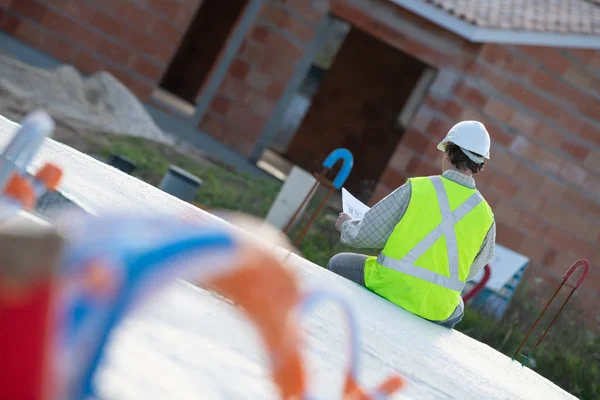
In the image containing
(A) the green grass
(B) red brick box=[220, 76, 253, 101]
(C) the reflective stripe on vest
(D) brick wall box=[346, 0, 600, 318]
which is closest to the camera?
(C) the reflective stripe on vest

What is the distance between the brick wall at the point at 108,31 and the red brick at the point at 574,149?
5249 millimetres

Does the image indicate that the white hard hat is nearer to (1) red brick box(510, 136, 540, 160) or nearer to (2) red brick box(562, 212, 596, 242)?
(1) red brick box(510, 136, 540, 160)

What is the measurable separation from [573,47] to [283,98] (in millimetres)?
3919

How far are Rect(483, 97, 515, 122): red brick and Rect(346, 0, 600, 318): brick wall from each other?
1 cm

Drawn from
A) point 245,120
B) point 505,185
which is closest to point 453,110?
point 505,185

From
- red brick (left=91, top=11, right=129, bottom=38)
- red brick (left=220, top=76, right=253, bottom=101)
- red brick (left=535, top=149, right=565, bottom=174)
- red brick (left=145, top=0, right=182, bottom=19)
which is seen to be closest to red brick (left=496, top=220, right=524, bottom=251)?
red brick (left=535, top=149, right=565, bottom=174)

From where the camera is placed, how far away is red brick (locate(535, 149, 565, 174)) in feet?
42.6

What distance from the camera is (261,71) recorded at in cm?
1318

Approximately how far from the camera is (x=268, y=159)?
16.4 m

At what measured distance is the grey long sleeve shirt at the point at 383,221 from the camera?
5258mm

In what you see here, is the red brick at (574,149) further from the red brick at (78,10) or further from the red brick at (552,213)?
the red brick at (78,10)

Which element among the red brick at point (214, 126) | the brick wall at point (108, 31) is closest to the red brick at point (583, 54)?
the red brick at point (214, 126)

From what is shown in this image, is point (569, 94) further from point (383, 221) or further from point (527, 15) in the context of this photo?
point (383, 221)

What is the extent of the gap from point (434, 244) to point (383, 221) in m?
0.31
